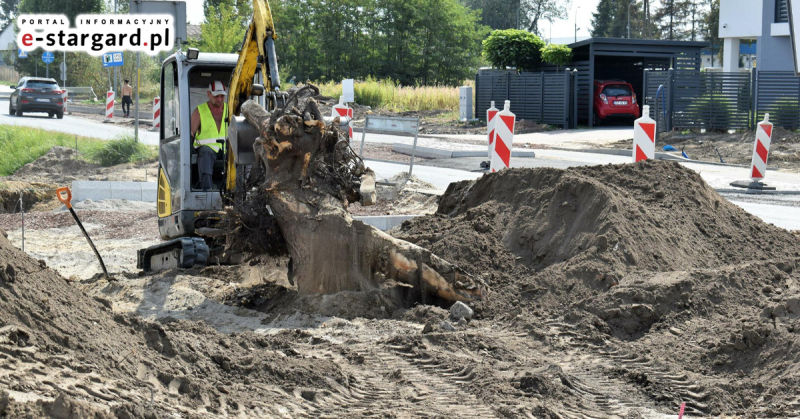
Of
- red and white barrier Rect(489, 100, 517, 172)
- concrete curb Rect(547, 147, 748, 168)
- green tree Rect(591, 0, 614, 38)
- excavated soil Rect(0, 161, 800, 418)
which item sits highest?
green tree Rect(591, 0, 614, 38)

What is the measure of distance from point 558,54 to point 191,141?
84.5ft

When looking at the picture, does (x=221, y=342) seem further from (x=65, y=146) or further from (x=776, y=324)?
(x=65, y=146)

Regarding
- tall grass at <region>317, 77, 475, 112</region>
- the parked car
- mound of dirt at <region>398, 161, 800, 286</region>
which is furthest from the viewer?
tall grass at <region>317, 77, 475, 112</region>

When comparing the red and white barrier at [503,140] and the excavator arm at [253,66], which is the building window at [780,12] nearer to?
the red and white barrier at [503,140]

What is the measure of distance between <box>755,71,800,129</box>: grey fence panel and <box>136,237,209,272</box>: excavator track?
2010 cm

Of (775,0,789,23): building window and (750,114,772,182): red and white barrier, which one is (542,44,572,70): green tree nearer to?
(775,0,789,23): building window

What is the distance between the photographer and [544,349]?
19.4 ft

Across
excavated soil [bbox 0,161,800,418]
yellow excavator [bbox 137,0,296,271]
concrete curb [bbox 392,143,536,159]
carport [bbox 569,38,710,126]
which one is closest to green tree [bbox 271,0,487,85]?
carport [bbox 569,38,710,126]

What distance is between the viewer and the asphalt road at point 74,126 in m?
27.9

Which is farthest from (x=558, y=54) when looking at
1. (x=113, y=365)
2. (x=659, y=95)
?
(x=113, y=365)

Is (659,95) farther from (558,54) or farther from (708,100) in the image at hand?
(558,54)

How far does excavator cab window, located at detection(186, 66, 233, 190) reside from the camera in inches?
348

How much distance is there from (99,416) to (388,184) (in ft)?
37.3

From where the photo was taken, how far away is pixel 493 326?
6.50 m
